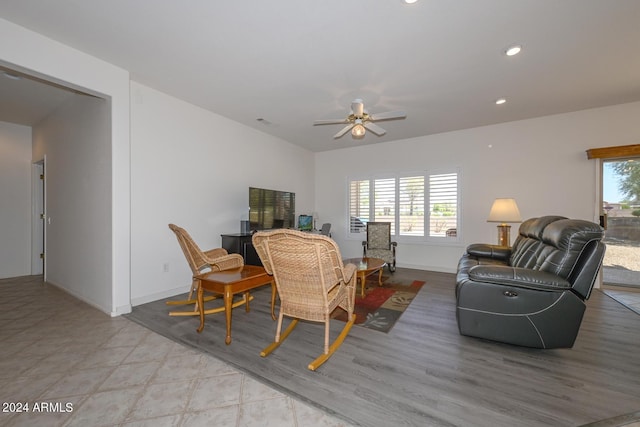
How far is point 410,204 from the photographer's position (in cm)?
568

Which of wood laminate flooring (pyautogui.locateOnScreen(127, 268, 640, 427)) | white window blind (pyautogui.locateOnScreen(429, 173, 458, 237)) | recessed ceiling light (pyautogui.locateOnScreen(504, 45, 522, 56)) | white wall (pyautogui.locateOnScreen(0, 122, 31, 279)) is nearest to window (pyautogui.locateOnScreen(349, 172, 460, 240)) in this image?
white window blind (pyautogui.locateOnScreen(429, 173, 458, 237))

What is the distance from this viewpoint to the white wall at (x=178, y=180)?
3.37 m

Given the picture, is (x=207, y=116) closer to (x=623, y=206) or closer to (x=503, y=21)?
(x=503, y=21)

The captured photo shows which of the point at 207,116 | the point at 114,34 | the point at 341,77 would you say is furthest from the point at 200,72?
the point at 341,77

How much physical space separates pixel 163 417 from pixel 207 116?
13.0 ft

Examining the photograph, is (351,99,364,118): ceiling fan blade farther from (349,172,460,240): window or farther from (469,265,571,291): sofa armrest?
(349,172,460,240): window

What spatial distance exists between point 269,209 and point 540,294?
401 cm

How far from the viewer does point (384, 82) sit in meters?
3.24

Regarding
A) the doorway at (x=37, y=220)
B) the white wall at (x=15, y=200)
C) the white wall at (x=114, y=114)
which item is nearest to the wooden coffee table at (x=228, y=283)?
the white wall at (x=114, y=114)

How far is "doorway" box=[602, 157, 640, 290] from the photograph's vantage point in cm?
399

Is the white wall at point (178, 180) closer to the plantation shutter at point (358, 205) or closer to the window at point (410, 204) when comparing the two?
the plantation shutter at point (358, 205)

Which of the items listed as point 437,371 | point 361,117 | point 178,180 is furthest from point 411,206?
point 178,180

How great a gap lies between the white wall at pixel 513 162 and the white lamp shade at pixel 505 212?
707mm

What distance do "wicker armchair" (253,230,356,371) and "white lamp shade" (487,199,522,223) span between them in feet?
10.7
